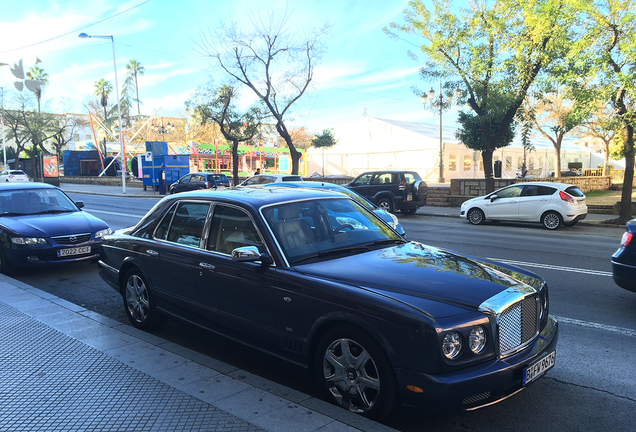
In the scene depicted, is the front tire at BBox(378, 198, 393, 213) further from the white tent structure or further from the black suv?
the white tent structure

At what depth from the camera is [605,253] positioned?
983cm

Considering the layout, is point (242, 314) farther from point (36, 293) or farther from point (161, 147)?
point (161, 147)

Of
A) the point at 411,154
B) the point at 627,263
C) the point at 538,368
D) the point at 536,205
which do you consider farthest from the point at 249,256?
the point at 411,154

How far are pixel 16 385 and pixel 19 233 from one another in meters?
4.81

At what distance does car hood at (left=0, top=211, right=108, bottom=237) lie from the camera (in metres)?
7.74

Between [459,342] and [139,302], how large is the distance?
3.63m

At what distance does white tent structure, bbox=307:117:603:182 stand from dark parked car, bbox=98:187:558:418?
3287 cm

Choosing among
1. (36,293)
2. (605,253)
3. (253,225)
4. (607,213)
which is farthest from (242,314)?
(607,213)

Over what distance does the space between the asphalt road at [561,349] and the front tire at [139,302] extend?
20cm

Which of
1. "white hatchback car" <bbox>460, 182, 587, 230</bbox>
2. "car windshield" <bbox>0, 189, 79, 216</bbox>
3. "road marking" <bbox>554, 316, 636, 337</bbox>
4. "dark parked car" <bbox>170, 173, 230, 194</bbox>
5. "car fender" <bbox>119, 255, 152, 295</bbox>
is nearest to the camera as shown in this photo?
"road marking" <bbox>554, 316, 636, 337</bbox>

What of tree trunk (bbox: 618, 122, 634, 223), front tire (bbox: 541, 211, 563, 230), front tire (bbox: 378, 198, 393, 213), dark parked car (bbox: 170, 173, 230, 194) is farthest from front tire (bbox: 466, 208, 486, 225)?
dark parked car (bbox: 170, 173, 230, 194)

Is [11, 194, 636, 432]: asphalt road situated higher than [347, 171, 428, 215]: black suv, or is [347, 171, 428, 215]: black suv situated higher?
[347, 171, 428, 215]: black suv

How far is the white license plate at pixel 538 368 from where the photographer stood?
3059mm

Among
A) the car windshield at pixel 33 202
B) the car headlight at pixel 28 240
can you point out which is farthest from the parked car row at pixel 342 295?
the car windshield at pixel 33 202
